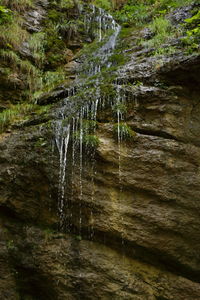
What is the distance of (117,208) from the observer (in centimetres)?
475

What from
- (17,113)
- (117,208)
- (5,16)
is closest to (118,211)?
(117,208)

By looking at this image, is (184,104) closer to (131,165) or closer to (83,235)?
(131,165)

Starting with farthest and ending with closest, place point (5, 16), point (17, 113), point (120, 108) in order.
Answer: point (5, 16), point (17, 113), point (120, 108)

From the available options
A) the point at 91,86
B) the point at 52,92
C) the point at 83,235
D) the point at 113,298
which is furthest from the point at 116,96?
the point at 113,298

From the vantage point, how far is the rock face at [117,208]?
4.54 metres

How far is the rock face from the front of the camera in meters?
4.54

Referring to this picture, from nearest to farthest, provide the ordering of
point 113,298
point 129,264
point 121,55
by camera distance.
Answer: point 113,298
point 129,264
point 121,55

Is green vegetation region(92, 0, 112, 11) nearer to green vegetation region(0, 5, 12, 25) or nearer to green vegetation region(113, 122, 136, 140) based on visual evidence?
green vegetation region(0, 5, 12, 25)

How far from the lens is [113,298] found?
171 inches

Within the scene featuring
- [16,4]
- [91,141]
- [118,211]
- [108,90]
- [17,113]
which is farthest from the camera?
[16,4]

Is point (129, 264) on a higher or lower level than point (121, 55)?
lower

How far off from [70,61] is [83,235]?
19.1 ft

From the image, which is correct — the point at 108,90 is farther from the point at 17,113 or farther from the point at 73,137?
the point at 17,113

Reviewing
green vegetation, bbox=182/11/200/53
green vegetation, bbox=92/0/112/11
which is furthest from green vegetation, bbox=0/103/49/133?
green vegetation, bbox=92/0/112/11
